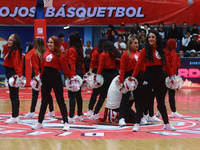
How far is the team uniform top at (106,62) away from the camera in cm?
1020

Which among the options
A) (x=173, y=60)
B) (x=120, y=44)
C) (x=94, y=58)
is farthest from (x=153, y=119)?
(x=120, y=44)

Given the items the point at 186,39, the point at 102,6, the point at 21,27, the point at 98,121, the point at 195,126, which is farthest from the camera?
the point at 21,27

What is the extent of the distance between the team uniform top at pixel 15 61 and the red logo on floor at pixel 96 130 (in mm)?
1184

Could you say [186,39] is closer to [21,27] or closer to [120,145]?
[21,27]

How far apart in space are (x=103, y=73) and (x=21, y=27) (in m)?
17.5

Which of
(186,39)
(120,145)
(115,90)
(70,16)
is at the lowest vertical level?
(120,145)

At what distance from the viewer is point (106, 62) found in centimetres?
1023

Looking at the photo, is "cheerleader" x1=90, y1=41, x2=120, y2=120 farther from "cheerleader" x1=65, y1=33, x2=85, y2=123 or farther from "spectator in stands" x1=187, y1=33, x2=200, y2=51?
"spectator in stands" x1=187, y1=33, x2=200, y2=51

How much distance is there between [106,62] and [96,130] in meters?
1.99

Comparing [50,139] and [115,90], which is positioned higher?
[115,90]

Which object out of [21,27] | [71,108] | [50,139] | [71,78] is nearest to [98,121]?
[71,108]

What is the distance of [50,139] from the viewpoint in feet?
24.7

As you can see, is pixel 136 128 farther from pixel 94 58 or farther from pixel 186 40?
pixel 186 40

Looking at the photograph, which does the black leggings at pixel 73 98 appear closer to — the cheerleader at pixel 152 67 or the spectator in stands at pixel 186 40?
the cheerleader at pixel 152 67
